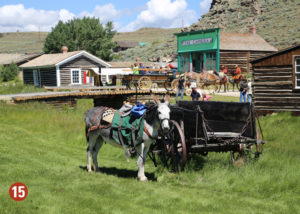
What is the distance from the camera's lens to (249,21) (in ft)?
214

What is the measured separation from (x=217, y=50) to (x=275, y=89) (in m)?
18.6

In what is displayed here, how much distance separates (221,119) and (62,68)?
3520cm

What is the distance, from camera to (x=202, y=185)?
934cm

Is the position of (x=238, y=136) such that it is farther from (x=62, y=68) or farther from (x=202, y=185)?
(x=62, y=68)

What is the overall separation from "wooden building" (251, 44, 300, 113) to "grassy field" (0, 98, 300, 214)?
521 cm

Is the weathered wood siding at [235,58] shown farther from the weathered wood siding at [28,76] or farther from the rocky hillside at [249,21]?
the weathered wood siding at [28,76]

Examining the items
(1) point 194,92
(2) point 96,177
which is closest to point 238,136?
(2) point 96,177

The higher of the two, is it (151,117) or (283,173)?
(151,117)

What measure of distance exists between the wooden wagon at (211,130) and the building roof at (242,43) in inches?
1158

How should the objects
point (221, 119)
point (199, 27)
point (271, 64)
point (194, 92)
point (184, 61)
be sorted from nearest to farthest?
point (221, 119), point (194, 92), point (271, 64), point (184, 61), point (199, 27)

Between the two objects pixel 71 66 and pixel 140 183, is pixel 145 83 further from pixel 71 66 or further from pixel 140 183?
pixel 140 183

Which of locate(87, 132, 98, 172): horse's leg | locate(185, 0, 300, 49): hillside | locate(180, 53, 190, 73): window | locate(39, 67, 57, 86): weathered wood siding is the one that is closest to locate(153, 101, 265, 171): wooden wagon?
locate(87, 132, 98, 172): horse's leg

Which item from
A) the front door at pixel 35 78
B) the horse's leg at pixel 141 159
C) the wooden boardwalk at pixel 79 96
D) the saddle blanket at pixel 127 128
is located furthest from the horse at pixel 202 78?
the front door at pixel 35 78

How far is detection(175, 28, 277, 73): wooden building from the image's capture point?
1534 inches
